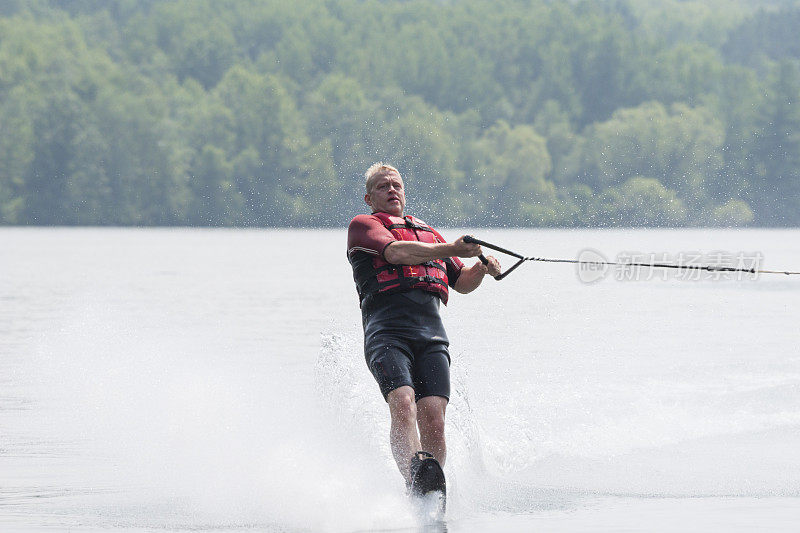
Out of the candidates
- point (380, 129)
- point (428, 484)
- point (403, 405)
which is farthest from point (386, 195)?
point (380, 129)

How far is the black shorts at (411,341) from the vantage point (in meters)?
6.71

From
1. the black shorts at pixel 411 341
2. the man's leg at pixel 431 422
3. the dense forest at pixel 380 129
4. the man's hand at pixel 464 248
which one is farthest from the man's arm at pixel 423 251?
the dense forest at pixel 380 129

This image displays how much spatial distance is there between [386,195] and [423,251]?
54 centimetres

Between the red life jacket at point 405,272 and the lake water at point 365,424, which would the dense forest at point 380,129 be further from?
the red life jacket at point 405,272

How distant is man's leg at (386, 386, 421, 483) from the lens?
6.48 metres

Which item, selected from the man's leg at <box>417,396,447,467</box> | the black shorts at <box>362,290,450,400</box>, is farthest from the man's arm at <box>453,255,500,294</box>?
the man's leg at <box>417,396,447,467</box>

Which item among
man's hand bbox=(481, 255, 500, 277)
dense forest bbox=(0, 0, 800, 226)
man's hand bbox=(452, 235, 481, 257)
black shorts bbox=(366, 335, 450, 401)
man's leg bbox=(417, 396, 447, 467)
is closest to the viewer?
man's hand bbox=(452, 235, 481, 257)

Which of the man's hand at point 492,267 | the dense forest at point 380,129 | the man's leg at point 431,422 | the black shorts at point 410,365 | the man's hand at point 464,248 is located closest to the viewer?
the man's hand at point 464,248

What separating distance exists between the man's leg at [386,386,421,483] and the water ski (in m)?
0.04

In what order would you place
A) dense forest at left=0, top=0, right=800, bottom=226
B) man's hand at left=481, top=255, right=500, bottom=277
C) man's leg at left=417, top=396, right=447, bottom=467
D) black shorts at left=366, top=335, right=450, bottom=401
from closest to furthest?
black shorts at left=366, top=335, right=450, bottom=401 < man's leg at left=417, top=396, right=447, bottom=467 < man's hand at left=481, top=255, right=500, bottom=277 < dense forest at left=0, top=0, right=800, bottom=226

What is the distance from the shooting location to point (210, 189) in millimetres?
79625

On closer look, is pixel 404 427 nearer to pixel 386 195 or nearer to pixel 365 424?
pixel 386 195

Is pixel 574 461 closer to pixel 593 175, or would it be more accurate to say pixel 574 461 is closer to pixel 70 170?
pixel 70 170

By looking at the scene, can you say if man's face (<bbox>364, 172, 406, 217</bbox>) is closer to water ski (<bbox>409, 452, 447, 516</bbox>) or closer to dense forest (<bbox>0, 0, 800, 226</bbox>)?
water ski (<bbox>409, 452, 447, 516</bbox>)
